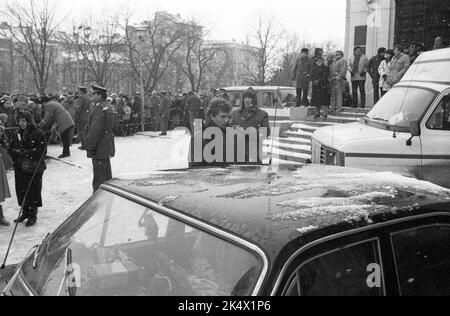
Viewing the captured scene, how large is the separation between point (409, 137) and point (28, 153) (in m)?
5.64

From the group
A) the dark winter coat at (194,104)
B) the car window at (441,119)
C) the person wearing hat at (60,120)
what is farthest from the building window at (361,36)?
the car window at (441,119)

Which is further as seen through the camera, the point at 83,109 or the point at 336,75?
the point at 83,109

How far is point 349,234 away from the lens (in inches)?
83.5

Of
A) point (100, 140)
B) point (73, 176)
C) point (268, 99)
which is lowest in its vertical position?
point (73, 176)

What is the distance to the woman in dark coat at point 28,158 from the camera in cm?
732

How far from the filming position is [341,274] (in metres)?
2.09

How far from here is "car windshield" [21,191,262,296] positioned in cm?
204

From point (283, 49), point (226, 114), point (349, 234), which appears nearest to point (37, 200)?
point (226, 114)

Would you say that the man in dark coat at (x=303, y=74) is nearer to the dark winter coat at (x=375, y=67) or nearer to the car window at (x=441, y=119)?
the dark winter coat at (x=375, y=67)

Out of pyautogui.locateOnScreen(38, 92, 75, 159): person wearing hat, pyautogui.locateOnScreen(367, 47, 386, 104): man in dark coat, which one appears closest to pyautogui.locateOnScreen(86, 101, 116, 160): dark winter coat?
pyautogui.locateOnScreen(38, 92, 75, 159): person wearing hat

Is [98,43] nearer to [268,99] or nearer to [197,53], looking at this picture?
[197,53]

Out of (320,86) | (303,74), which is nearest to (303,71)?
(303,74)

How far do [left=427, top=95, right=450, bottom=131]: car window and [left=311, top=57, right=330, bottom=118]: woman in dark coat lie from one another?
27.1ft

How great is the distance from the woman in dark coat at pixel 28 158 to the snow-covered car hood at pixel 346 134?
4.42 meters
